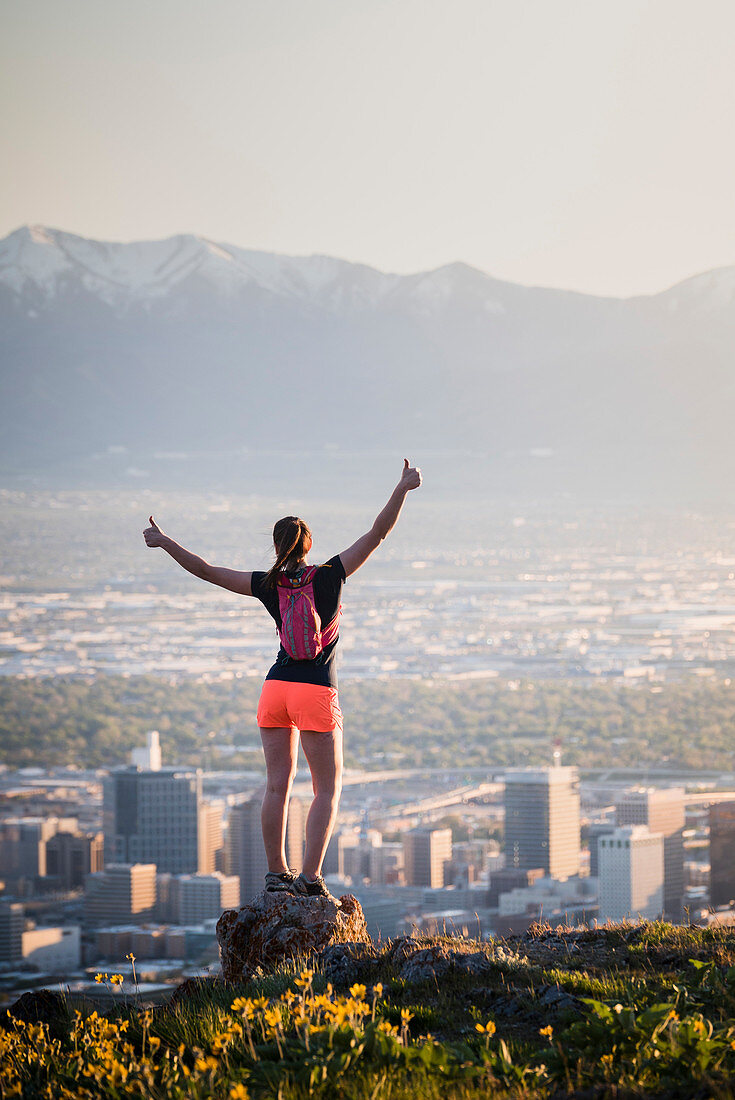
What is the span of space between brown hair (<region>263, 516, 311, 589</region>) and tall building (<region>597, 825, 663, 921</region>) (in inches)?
856

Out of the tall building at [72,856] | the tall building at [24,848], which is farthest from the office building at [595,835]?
the tall building at [24,848]

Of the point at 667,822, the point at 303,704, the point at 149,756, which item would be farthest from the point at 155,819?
the point at 303,704

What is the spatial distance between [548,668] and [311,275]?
107 m

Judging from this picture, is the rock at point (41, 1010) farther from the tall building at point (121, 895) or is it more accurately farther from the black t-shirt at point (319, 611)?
the tall building at point (121, 895)

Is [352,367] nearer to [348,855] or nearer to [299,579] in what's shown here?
[348,855]

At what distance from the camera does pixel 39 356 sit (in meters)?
151

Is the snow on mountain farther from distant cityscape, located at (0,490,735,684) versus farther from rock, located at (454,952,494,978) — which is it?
rock, located at (454,952,494,978)

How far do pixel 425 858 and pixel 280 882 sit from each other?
35334mm

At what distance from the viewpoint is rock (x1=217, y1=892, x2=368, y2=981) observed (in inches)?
199

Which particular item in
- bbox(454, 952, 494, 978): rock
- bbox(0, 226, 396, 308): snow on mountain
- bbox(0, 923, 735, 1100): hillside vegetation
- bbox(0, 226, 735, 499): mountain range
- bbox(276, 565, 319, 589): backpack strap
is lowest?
bbox(0, 923, 735, 1100): hillside vegetation

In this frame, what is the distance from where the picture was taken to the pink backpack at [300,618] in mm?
5082

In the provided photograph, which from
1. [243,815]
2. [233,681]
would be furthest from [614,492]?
[243,815]

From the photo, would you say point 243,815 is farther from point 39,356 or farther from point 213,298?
point 213,298

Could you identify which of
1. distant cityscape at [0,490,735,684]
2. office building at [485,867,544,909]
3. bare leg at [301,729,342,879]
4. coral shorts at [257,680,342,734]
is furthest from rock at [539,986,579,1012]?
distant cityscape at [0,490,735,684]
